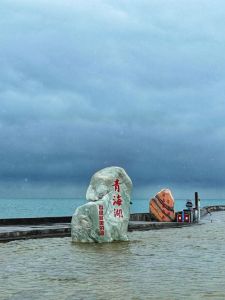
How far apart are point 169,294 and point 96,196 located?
42.3 feet

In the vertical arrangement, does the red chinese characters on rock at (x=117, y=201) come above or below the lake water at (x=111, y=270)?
above

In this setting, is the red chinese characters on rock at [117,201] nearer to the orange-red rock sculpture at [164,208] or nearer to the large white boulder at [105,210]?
the large white boulder at [105,210]

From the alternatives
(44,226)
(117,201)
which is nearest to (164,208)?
(44,226)

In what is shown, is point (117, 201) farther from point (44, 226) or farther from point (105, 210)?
point (44, 226)

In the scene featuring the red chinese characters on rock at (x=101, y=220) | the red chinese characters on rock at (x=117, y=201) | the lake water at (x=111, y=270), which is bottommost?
the lake water at (x=111, y=270)

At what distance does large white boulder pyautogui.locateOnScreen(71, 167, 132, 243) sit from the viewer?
25.2m

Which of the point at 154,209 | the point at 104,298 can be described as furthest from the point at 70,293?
the point at 154,209

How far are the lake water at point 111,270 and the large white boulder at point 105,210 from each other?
85 centimetres

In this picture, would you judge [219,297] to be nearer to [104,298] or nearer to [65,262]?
[104,298]

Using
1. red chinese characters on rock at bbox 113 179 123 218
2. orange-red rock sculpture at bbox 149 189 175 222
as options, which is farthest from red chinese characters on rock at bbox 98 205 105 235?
orange-red rock sculpture at bbox 149 189 175 222

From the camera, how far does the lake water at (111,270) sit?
13102 mm

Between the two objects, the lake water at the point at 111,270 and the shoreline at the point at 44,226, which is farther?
the shoreline at the point at 44,226

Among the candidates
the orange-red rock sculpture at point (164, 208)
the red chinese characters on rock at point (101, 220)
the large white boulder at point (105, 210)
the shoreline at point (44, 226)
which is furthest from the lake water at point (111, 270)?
the orange-red rock sculpture at point (164, 208)

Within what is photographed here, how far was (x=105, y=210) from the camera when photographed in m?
25.3
